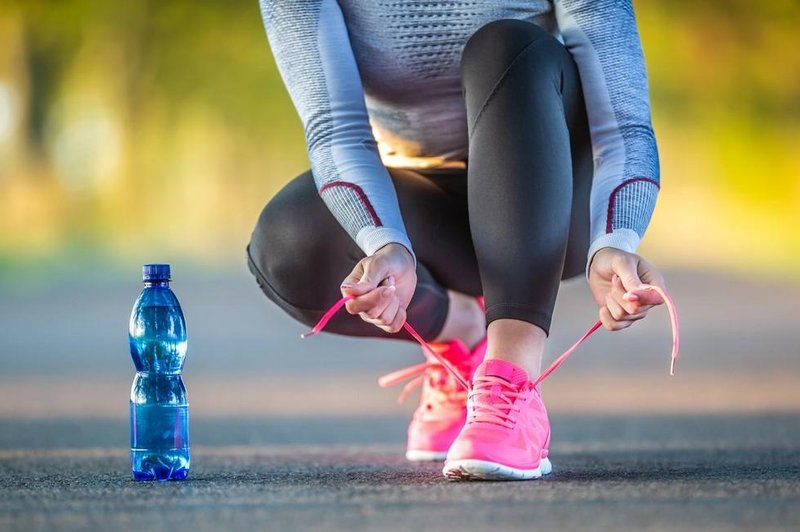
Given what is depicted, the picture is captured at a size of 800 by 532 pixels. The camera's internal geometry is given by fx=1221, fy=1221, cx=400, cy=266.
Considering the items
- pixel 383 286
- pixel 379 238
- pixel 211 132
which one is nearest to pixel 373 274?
pixel 383 286

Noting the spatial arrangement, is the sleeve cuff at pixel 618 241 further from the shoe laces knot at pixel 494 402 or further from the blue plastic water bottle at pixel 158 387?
the blue plastic water bottle at pixel 158 387

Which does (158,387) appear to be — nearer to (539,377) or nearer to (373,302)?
(373,302)

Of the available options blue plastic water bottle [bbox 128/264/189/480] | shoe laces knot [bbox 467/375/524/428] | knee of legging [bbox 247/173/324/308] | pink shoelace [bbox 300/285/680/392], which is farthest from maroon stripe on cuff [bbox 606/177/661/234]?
blue plastic water bottle [bbox 128/264/189/480]

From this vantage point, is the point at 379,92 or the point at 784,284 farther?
the point at 784,284

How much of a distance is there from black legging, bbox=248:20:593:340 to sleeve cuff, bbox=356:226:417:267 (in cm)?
9

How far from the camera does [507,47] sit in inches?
58.2

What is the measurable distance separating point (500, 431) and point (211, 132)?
7.79 m

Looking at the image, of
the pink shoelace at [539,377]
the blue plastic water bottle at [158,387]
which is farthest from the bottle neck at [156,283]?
the pink shoelace at [539,377]

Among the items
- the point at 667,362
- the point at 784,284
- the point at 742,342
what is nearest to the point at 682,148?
the point at 784,284

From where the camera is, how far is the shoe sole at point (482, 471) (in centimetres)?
Result: 133

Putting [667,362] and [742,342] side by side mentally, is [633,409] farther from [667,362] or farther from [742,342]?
[742,342]

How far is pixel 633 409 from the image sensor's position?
2729 mm

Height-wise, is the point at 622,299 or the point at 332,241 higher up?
the point at 332,241

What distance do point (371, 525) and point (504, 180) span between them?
501 millimetres
